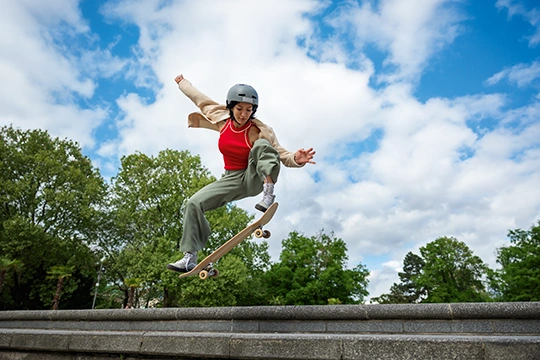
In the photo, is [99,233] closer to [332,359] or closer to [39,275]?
[39,275]

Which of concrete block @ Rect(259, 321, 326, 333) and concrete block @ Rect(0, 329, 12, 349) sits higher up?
concrete block @ Rect(259, 321, 326, 333)

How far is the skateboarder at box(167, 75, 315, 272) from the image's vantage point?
5.38 meters

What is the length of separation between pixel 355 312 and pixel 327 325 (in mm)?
544

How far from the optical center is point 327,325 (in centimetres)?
668

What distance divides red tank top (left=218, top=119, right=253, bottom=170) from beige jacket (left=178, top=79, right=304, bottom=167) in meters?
0.19

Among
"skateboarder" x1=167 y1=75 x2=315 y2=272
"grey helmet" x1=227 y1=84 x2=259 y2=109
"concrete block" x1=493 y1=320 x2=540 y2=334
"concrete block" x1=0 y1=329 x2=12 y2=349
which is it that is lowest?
"concrete block" x1=0 y1=329 x2=12 y2=349

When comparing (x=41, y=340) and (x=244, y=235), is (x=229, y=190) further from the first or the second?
(x=41, y=340)

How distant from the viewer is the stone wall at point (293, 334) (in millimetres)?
3771

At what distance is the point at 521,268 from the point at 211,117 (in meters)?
31.3

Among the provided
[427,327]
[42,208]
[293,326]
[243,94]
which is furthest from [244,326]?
[42,208]

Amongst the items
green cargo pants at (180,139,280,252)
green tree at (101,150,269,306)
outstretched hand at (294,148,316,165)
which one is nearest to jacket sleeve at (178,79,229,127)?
green cargo pants at (180,139,280,252)

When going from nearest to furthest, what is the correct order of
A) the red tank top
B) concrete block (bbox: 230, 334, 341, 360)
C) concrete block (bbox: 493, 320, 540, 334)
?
concrete block (bbox: 230, 334, 341, 360)
the red tank top
concrete block (bbox: 493, 320, 540, 334)

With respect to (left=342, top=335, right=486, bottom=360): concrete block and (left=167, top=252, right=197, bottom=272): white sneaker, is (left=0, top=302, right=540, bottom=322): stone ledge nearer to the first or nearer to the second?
(left=167, top=252, right=197, bottom=272): white sneaker

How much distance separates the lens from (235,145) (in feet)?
18.6
